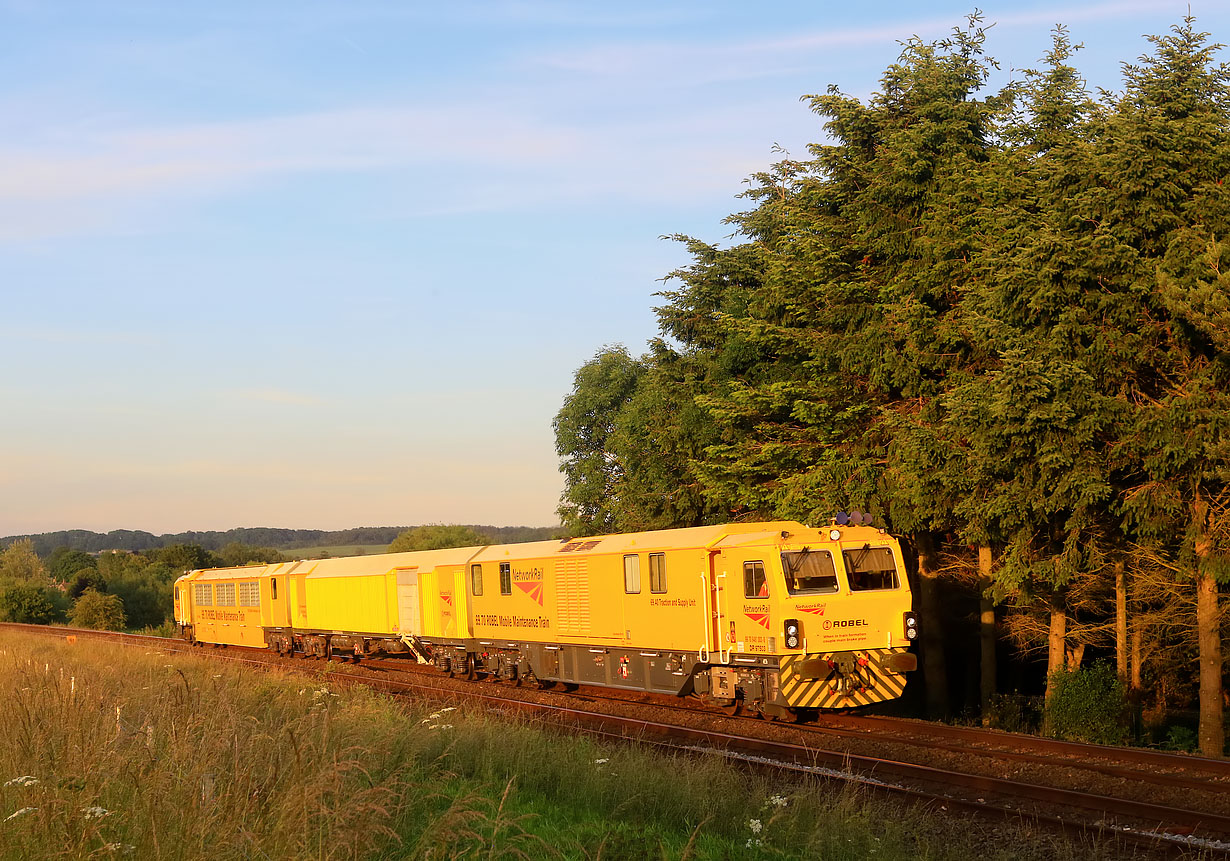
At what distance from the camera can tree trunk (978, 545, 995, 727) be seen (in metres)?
24.4

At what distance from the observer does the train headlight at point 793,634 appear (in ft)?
56.9

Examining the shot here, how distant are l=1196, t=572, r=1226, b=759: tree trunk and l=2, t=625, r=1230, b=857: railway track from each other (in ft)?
14.5

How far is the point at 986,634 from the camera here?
26.3 meters

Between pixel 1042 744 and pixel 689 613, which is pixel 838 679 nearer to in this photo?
pixel 689 613

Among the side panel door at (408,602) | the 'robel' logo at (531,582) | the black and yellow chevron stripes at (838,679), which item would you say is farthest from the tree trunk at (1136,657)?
the side panel door at (408,602)

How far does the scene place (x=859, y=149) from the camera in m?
27.1

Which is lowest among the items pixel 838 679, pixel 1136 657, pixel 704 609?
pixel 1136 657

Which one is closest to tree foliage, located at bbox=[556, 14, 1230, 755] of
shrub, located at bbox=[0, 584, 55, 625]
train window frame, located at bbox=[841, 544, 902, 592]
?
train window frame, located at bbox=[841, 544, 902, 592]

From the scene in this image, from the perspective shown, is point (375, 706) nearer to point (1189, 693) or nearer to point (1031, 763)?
point (1031, 763)

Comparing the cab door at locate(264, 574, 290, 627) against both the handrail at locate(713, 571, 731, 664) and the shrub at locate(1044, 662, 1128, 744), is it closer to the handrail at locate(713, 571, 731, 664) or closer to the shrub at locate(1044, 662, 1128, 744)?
the handrail at locate(713, 571, 731, 664)

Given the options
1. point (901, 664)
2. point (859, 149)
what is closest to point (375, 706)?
point (901, 664)

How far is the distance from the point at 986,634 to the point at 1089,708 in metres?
6.72

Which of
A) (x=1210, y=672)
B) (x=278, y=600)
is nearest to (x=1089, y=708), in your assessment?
(x=1210, y=672)

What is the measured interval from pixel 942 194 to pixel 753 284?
33.3 feet
